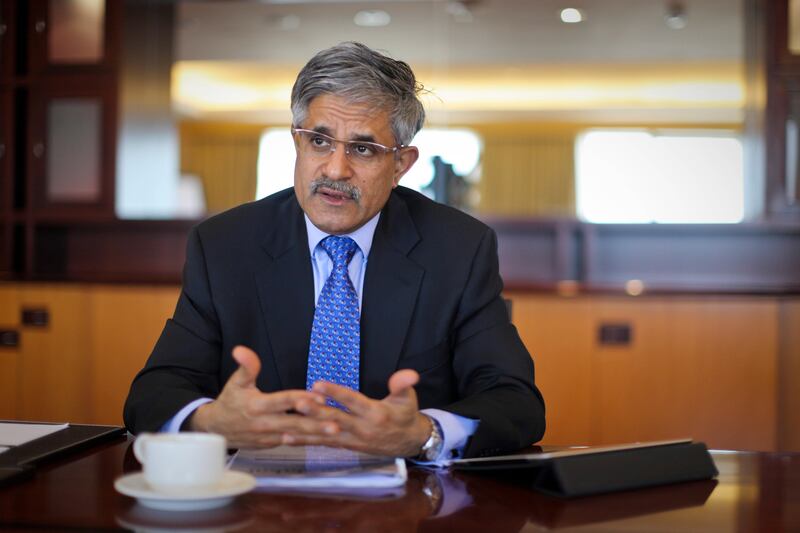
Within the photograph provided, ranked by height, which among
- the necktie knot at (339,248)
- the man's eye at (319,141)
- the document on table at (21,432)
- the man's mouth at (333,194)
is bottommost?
the document on table at (21,432)

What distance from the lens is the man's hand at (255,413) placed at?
1230mm

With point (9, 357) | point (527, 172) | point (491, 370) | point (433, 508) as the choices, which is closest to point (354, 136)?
point (491, 370)

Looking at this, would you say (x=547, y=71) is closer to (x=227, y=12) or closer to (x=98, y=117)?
(x=227, y=12)

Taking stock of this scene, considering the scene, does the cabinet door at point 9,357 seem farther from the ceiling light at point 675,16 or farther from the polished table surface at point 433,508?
the ceiling light at point 675,16

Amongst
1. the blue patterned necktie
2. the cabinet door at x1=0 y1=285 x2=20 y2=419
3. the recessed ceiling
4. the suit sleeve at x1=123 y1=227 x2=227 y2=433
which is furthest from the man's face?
the recessed ceiling

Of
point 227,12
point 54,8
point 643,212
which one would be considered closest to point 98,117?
point 54,8

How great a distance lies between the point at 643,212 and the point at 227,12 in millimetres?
4217

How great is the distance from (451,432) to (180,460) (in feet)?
1.65

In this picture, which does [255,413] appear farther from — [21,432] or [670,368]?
[670,368]

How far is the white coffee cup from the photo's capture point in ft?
3.31

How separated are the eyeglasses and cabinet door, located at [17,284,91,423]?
9.22 ft

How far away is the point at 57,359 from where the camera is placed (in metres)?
4.32

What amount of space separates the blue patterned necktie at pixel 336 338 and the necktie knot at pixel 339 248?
0.06 m

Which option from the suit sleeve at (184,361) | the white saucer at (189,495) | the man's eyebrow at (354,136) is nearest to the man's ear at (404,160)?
the man's eyebrow at (354,136)
